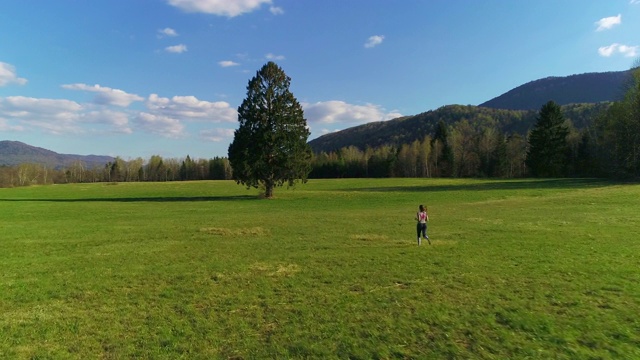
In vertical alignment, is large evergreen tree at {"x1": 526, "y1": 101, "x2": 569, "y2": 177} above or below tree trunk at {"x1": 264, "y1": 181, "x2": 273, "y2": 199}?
above

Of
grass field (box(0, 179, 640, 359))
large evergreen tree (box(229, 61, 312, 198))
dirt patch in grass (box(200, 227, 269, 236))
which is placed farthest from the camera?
large evergreen tree (box(229, 61, 312, 198))

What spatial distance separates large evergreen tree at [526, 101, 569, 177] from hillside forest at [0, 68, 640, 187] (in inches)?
7.7

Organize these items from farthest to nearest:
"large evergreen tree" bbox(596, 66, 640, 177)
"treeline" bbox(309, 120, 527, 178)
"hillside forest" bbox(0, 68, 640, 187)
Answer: "treeline" bbox(309, 120, 527, 178) < "hillside forest" bbox(0, 68, 640, 187) < "large evergreen tree" bbox(596, 66, 640, 177)

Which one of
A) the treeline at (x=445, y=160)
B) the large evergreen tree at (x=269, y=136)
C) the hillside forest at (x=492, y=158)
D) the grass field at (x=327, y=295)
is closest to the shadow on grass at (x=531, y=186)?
the hillside forest at (x=492, y=158)

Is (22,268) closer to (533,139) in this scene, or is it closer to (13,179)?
(533,139)

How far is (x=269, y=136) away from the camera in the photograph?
50656 millimetres

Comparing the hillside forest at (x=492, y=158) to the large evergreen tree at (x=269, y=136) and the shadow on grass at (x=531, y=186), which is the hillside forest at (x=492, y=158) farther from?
the large evergreen tree at (x=269, y=136)

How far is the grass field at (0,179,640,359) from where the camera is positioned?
750 cm

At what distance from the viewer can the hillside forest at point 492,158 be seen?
2500 inches

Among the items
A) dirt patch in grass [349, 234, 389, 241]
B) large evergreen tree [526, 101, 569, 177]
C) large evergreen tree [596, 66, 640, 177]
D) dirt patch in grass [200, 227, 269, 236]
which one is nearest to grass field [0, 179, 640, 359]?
dirt patch in grass [349, 234, 389, 241]

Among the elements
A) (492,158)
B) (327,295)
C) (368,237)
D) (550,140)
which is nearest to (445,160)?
(492,158)

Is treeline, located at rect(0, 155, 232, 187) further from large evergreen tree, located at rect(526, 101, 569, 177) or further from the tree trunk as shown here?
large evergreen tree, located at rect(526, 101, 569, 177)

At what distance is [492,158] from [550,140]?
80.9ft

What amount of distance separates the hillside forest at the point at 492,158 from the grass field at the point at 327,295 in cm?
5366
